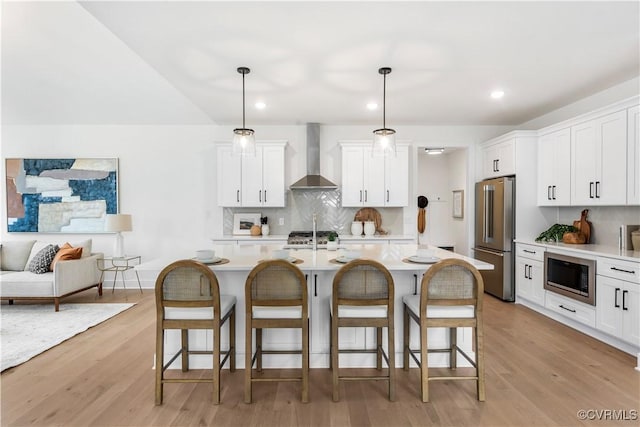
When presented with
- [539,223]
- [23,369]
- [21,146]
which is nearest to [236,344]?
[23,369]

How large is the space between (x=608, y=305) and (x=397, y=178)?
290cm

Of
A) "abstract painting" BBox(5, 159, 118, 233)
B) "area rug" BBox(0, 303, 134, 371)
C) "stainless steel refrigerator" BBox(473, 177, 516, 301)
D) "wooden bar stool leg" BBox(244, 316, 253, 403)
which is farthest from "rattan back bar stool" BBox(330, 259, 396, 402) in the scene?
"abstract painting" BBox(5, 159, 118, 233)

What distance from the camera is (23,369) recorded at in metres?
2.84

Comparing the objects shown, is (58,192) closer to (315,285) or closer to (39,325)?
(39,325)

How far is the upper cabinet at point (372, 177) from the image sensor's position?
5270 mm

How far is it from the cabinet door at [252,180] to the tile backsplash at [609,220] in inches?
169

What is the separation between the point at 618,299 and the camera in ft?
10.2

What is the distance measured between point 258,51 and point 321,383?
8.84 feet

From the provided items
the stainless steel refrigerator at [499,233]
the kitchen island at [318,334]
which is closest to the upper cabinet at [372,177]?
the stainless steel refrigerator at [499,233]

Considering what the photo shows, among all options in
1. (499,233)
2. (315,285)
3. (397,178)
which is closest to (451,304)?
(315,285)

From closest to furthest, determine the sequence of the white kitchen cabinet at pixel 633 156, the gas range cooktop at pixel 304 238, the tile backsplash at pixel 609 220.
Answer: the white kitchen cabinet at pixel 633 156, the tile backsplash at pixel 609 220, the gas range cooktop at pixel 304 238

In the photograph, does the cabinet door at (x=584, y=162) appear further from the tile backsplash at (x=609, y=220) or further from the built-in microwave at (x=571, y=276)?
the built-in microwave at (x=571, y=276)

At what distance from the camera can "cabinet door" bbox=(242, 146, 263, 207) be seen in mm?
5254

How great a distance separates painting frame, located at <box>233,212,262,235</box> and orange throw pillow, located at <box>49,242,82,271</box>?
2.13 m
